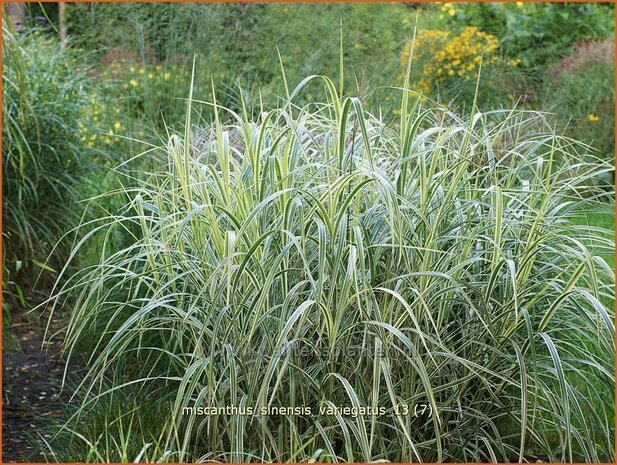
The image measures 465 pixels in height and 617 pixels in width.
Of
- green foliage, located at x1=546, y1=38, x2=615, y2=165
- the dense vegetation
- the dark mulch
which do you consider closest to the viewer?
the dense vegetation

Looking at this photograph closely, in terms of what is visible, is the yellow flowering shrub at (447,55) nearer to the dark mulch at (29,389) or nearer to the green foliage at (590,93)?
the green foliage at (590,93)

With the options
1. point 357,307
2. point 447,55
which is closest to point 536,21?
point 447,55

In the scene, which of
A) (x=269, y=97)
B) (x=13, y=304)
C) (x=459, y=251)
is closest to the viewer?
(x=459, y=251)

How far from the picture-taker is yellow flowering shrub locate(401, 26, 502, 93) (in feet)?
18.4

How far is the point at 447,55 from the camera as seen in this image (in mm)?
6477

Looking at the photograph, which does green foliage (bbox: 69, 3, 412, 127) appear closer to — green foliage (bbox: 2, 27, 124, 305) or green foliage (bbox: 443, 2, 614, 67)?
green foliage (bbox: 2, 27, 124, 305)

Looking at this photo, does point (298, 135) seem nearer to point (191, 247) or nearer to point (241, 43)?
point (191, 247)

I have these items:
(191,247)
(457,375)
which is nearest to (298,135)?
(191,247)

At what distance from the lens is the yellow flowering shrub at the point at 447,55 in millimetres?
5609

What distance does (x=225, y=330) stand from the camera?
2.44 m

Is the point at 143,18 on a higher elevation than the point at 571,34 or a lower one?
higher

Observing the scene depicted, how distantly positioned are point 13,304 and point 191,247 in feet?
7.75

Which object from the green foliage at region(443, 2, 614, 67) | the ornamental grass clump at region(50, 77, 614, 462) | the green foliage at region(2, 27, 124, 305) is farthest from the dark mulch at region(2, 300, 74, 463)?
the green foliage at region(443, 2, 614, 67)

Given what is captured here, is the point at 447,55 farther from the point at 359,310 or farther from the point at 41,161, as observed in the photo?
the point at 359,310
